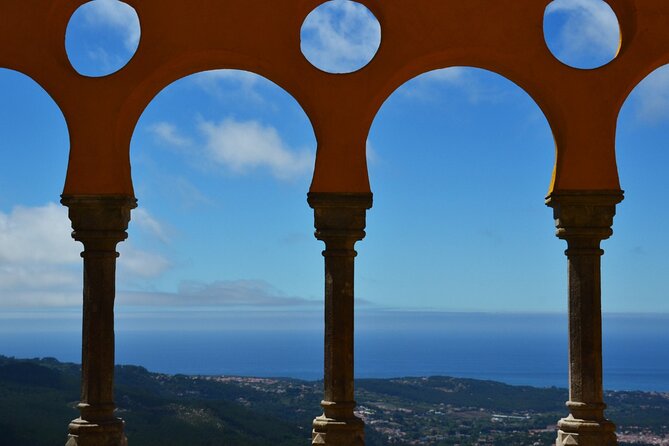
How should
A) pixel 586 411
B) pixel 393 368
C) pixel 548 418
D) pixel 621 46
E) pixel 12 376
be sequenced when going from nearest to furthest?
pixel 586 411, pixel 621 46, pixel 548 418, pixel 12 376, pixel 393 368

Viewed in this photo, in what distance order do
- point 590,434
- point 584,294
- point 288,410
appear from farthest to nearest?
point 288,410
point 584,294
point 590,434

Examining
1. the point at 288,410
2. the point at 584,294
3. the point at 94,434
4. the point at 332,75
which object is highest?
the point at 332,75

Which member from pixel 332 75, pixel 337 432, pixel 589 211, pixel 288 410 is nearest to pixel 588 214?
pixel 589 211

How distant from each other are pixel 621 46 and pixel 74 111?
4.98 meters

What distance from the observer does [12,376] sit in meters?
27.0

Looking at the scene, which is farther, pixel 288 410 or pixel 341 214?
pixel 288 410

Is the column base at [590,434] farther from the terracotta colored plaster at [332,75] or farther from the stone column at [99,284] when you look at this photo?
Answer: the stone column at [99,284]

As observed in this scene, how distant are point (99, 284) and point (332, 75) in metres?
2.77

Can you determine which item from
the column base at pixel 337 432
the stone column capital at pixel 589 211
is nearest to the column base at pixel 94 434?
the column base at pixel 337 432

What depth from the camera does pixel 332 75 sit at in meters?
9.88

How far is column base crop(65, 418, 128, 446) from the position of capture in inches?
375

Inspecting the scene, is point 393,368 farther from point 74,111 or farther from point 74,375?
point 74,111

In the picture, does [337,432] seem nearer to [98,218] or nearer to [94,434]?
[94,434]

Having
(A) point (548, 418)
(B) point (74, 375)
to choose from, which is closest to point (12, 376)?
(B) point (74, 375)
